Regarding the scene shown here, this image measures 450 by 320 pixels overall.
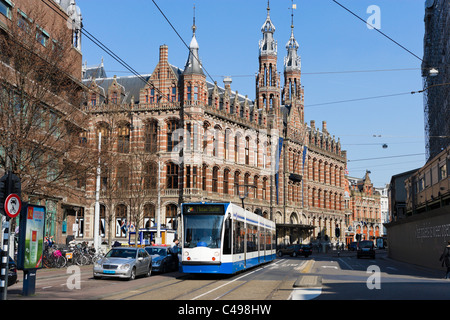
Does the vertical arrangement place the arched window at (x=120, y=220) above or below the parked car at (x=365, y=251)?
above

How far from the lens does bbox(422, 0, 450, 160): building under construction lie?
140 feet

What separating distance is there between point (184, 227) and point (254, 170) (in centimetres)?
4166

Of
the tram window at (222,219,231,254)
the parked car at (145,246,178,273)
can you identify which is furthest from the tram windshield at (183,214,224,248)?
the parked car at (145,246,178,273)

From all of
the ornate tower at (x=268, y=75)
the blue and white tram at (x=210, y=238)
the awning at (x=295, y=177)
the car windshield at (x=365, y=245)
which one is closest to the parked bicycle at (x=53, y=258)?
the blue and white tram at (x=210, y=238)

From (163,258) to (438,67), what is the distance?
104 ft

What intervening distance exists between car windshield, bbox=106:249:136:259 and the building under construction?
88.0 feet

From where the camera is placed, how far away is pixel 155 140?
182ft

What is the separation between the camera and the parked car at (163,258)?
26.3m

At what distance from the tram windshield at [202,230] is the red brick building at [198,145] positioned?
18376mm

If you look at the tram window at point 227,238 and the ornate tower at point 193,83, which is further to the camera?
the ornate tower at point 193,83

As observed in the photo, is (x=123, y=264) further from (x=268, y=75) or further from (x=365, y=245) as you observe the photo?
(x=268, y=75)

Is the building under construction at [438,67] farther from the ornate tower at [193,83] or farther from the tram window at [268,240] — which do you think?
the ornate tower at [193,83]

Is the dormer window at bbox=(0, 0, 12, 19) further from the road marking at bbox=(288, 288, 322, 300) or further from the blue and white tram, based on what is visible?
the road marking at bbox=(288, 288, 322, 300)
